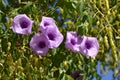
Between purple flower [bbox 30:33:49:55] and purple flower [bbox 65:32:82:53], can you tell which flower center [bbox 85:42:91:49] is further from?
purple flower [bbox 30:33:49:55]

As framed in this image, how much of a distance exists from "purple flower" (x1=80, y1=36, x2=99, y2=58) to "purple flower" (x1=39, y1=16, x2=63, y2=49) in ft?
0.39

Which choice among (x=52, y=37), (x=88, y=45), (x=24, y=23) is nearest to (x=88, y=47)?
(x=88, y=45)

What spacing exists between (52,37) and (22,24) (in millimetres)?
A: 177

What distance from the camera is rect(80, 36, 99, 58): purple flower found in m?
2.32

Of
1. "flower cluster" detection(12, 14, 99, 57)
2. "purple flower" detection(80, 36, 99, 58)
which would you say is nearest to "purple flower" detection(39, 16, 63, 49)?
"flower cluster" detection(12, 14, 99, 57)

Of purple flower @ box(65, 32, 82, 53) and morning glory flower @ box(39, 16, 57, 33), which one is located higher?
morning glory flower @ box(39, 16, 57, 33)

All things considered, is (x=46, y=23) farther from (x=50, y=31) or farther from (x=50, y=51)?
(x=50, y=51)

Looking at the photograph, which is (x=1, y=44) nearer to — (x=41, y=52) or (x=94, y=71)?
(x=41, y=52)

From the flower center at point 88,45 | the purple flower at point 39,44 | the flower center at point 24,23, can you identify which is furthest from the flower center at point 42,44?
the flower center at point 88,45

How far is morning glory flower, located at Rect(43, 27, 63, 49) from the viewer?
7.45ft

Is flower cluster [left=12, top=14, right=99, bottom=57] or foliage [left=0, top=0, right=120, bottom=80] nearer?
flower cluster [left=12, top=14, right=99, bottom=57]

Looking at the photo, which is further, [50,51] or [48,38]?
[50,51]

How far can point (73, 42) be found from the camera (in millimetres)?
2332

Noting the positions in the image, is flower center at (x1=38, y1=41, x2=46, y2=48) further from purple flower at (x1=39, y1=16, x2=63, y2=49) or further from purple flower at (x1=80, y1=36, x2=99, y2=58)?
purple flower at (x1=80, y1=36, x2=99, y2=58)
